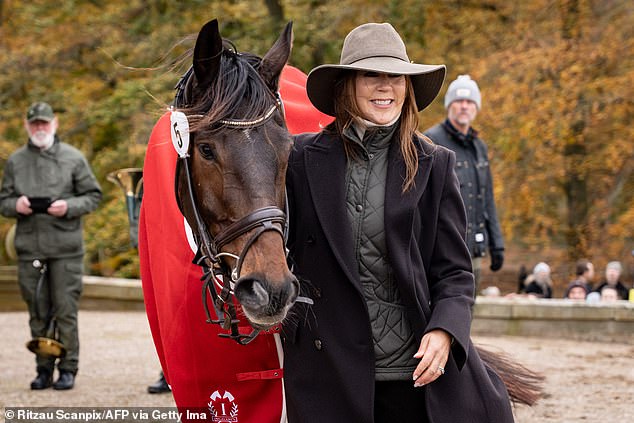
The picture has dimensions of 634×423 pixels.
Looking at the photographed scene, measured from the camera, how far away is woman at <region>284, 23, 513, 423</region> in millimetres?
3051

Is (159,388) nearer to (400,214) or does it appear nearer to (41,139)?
(41,139)

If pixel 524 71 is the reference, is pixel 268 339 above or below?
below

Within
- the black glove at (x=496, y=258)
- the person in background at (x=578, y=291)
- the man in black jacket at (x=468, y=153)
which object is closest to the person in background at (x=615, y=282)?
the person in background at (x=578, y=291)

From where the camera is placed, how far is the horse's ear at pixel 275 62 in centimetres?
328

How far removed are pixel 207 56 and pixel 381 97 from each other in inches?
22.9

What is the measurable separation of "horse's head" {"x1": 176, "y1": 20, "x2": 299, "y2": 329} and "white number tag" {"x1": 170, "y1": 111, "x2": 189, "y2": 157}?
0.03 metres

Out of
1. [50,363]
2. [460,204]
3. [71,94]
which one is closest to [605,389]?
[50,363]

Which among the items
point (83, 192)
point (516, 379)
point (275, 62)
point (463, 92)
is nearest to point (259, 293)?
point (275, 62)

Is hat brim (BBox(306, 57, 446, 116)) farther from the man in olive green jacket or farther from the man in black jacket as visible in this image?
the man in olive green jacket

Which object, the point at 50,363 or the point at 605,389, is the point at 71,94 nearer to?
the point at 50,363

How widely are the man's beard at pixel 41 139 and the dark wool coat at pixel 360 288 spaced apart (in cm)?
534

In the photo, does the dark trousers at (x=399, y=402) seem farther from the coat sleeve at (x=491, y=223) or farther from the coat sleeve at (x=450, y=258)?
the coat sleeve at (x=491, y=223)

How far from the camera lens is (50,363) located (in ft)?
26.0

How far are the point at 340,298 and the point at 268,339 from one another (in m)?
0.67
